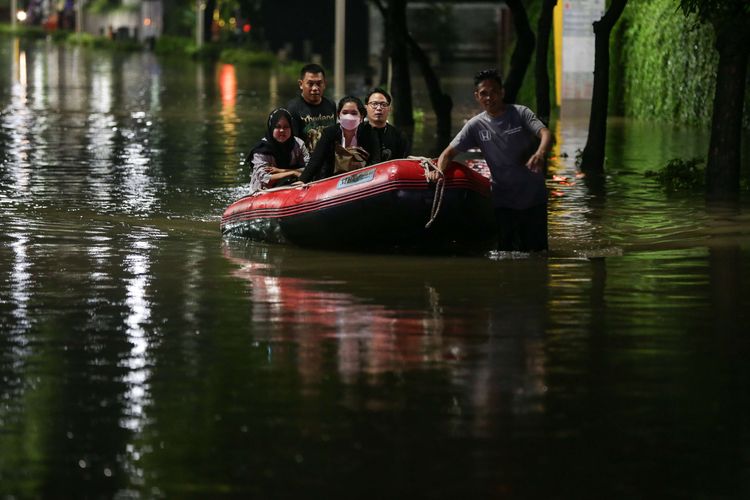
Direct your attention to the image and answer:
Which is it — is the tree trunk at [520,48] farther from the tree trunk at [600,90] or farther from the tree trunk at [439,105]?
the tree trunk at [600,90]

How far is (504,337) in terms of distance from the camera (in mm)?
10445

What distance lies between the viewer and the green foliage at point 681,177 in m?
20.3

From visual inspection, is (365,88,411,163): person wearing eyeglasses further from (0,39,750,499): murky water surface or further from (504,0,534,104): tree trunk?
(504,0,534,104): tree trunk

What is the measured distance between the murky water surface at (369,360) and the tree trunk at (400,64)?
10723mm

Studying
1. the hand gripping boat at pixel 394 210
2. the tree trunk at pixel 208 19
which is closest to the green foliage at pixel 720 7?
the hand gripping boat at pixel 394 210

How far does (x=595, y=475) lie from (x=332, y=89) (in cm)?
3834

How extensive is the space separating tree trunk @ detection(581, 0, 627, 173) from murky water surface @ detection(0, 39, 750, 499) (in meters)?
3.34

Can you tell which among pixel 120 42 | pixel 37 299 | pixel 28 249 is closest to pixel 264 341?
→ pixel 37 299

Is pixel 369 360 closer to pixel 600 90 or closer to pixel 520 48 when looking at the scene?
pixel 600 90

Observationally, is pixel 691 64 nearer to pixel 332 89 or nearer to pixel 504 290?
pixel 332 89

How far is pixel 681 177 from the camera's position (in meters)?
20.7

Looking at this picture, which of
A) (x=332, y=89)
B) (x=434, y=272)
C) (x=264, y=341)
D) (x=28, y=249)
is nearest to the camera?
(x=264, y=341)

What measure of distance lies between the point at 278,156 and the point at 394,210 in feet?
6.08

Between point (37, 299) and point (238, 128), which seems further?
point (238, 128)
